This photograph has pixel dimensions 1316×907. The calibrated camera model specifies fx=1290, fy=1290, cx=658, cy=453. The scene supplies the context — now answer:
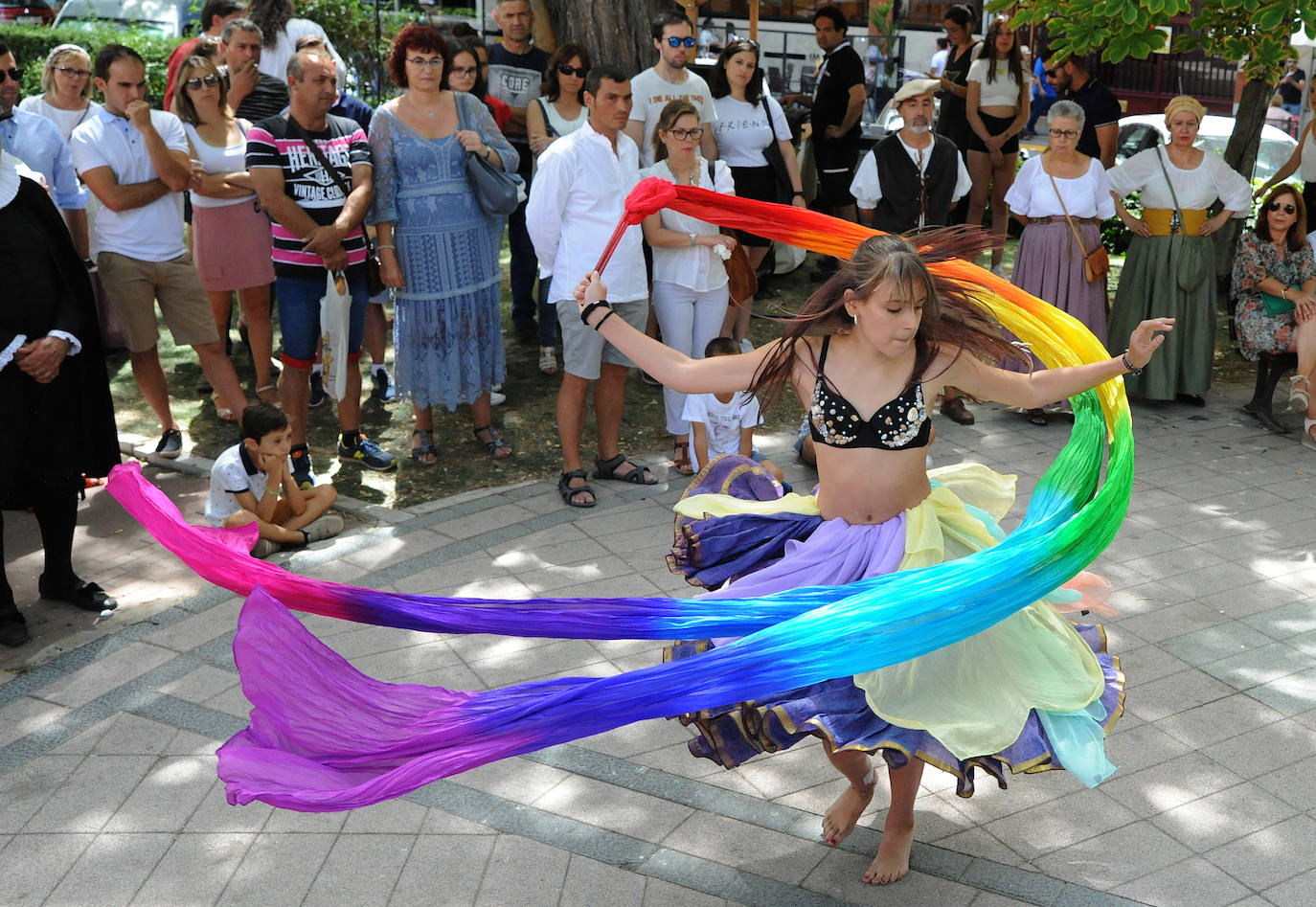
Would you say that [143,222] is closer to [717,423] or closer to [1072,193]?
[717,423]

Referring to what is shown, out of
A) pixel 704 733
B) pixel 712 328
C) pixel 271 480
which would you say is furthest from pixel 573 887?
pixel 712 328

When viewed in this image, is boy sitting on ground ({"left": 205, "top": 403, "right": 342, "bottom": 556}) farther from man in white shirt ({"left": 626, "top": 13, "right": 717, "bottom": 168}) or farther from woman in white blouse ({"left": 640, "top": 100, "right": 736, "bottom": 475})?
man in white shirt ({"left": 626, "top": 13, "right": 717, "bottom": 168})

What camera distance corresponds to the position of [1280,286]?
8.00 metres

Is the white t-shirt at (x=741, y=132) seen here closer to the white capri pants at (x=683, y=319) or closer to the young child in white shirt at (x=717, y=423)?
the white capri pants at (x=683, y=319)

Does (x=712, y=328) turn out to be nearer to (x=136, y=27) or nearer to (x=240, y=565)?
(x=240, y=565)

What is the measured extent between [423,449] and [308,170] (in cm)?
160

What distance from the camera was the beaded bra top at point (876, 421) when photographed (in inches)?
150

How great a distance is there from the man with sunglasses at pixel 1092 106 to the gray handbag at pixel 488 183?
15.8 feet

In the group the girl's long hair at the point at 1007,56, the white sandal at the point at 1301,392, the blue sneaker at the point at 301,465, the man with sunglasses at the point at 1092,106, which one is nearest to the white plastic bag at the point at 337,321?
the blue sneaker at the point at 301,465

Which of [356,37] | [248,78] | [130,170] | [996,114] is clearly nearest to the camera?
[130,170]

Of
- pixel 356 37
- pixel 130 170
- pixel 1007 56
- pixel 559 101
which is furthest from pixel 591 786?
pixel 356 37

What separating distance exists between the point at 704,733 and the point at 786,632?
0.45 m

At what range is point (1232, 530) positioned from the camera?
632 centimetres

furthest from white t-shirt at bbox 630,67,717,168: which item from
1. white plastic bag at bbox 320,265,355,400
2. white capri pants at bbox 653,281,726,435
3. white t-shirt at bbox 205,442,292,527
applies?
white t-shirt at bbox 205,442,292,527
